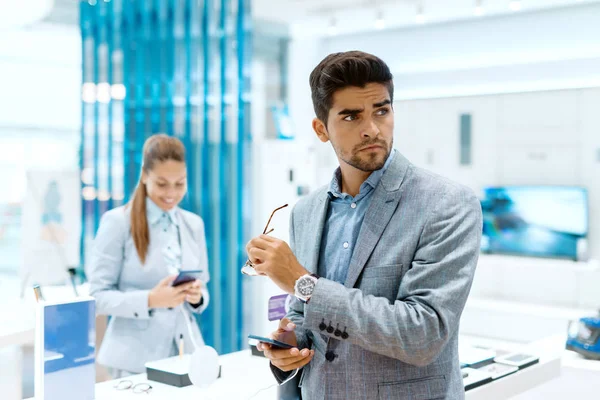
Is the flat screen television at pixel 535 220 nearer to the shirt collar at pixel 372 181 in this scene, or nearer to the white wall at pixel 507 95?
the white wall at pixel 507 95

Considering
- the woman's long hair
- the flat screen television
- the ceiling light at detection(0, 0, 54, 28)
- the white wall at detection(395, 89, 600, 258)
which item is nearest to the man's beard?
the woman's long hair

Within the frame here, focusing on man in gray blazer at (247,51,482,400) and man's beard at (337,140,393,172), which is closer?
man in gray blazer at (247,51,482,400)

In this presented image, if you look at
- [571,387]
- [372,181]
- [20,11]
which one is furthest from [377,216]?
[20,11]

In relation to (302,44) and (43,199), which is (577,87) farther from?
(43,199)

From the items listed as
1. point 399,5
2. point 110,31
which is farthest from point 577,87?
point 110,31

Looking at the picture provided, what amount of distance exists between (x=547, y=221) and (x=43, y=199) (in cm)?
456

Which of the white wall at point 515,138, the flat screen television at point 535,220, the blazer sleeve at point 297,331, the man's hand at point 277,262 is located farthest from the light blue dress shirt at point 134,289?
the white wall at point 515,138

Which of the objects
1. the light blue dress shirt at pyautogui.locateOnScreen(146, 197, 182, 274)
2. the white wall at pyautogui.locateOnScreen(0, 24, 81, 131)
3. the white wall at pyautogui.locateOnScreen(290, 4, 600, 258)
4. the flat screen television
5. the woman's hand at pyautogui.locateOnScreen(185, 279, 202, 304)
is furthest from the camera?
the white wall at pyautogui.locateOnScreen(0, 24, 81, 131)

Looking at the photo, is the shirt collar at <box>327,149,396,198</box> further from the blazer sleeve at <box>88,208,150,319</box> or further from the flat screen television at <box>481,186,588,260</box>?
the flat screen television at <box>481,186,588,260</box>

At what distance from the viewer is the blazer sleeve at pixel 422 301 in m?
1.40

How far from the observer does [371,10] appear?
661 centimetres

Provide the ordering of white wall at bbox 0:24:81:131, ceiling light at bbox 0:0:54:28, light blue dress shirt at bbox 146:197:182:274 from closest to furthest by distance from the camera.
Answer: light blue dress shirt at bbox 146:197:182:274, ceiling light at bbox 0:0:54:28, white wall at bbox 0:24:81:131

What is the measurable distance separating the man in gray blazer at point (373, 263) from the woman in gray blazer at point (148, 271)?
1.10 m

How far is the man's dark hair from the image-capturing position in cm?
155
